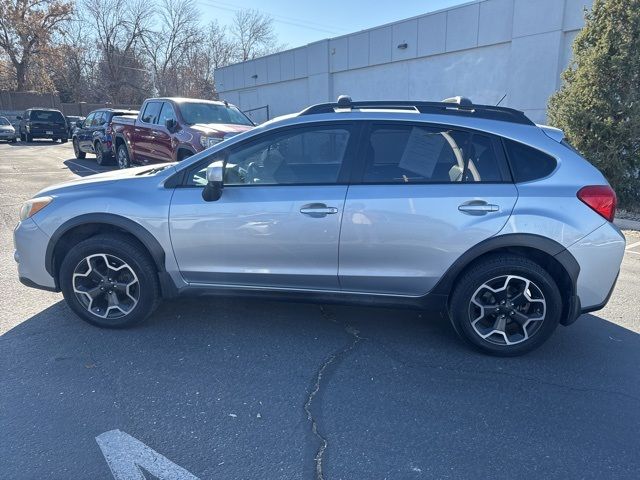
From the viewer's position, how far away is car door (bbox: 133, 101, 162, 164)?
988cm

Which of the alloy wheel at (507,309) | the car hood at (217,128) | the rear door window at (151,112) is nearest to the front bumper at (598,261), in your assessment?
the alloy wheel at (507,309)

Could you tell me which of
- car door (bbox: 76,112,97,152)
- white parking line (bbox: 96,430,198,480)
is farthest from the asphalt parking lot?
car door (bbox: 76,112,97,152)

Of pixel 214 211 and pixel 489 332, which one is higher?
pixel 214 211

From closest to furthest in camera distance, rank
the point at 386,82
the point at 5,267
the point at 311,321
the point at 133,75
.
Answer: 1. the point at 311,321
2. the point at 5,267
3. the point at 386,82
4. the point at 133,75

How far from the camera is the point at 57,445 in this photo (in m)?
2.40

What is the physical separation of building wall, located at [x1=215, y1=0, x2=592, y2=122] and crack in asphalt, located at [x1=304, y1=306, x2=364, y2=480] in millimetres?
11989

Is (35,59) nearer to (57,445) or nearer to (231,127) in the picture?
(231,127)

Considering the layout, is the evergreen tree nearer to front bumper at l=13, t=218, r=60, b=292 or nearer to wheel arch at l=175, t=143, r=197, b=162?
wheel arch at l=175, t=143, r=197, b=162

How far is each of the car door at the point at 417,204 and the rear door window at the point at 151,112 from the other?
7.76 meters

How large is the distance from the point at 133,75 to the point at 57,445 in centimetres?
5478

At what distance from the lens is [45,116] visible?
25.0 metres

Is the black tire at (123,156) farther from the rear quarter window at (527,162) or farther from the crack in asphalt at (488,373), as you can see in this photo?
the rear quarter window at (527,162)

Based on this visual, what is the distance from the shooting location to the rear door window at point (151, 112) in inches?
388

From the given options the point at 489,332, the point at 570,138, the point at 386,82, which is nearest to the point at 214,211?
the point at 489,332
